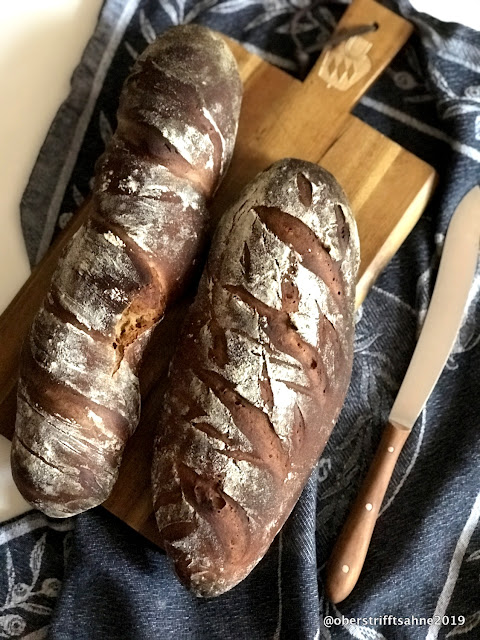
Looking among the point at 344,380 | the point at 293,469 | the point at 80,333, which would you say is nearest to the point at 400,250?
the point at 344,380

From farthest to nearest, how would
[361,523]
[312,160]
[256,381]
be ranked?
[312,160] → [361,523] → [256,381]

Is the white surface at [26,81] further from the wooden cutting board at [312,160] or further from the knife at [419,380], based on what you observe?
the knife at [419,380]

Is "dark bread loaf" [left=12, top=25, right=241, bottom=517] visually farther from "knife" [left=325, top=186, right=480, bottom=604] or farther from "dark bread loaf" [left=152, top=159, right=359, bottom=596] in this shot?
"knife" [left=325, top=186, right=480, bottom=604]

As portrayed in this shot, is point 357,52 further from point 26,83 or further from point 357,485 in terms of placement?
point 357,485

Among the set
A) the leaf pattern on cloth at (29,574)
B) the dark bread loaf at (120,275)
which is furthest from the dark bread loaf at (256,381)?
the leaf pattern on cloth at (29,574)

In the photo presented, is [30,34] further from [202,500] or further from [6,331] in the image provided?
[202,500]

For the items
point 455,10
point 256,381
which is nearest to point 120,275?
point 256,381
